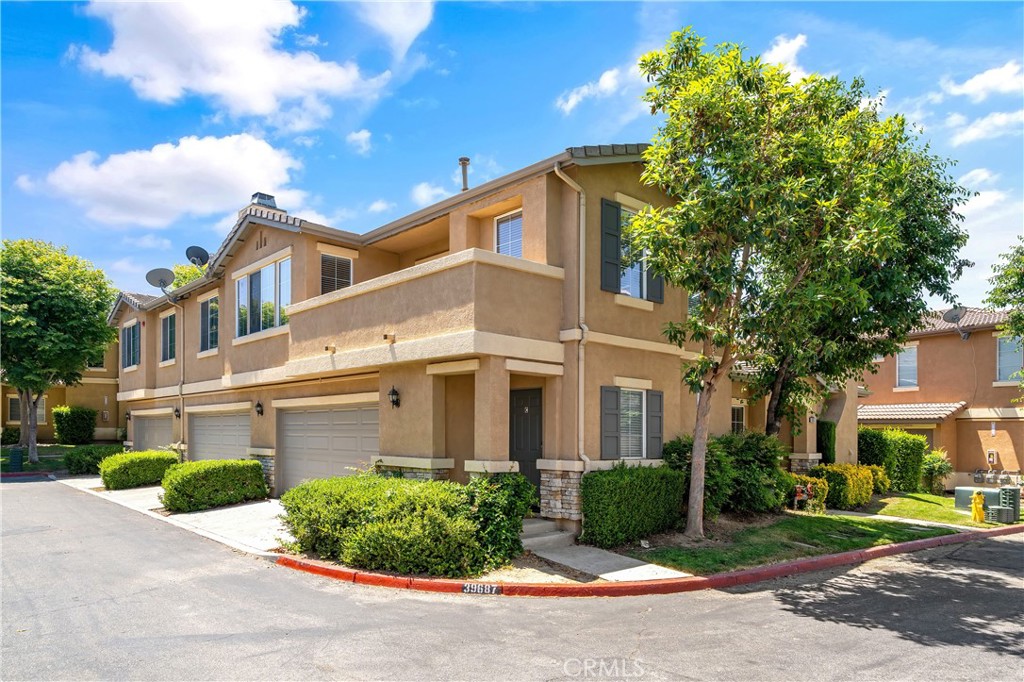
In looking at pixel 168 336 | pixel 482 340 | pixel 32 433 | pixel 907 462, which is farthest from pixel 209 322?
pixel 907 462

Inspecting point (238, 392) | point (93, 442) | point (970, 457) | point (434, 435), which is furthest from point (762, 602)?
point (93, 442)

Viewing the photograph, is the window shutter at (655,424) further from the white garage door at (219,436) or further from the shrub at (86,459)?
the shrub at (86,459)

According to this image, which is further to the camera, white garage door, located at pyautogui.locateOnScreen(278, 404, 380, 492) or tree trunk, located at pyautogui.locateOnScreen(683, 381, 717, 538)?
white garage door, located at pyautogui.locateOnScreen(278, 404, 380, 492)

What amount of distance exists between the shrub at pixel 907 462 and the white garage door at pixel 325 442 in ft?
55.5

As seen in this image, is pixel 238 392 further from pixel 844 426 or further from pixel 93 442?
pixel 93 442

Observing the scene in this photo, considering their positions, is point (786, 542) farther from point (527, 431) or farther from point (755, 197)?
point (755, 197)

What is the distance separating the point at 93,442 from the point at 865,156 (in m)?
38.5

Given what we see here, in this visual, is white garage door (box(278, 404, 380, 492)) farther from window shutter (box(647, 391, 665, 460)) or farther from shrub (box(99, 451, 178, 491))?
shrub (box(99, 451, 178, 491))

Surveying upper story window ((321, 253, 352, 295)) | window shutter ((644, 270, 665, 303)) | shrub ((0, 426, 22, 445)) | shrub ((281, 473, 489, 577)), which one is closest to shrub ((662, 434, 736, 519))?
Result: window shutter ((644, 270, 665, 303))

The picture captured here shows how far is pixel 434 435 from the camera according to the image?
1229 cm

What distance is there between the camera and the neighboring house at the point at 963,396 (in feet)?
81.0

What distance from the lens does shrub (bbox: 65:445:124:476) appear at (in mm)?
25250

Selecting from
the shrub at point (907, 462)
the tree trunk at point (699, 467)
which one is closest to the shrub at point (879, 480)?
the shrub at point (907, 462)

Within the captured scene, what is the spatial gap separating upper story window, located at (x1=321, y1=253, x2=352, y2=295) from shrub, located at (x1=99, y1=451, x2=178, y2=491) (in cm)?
961
